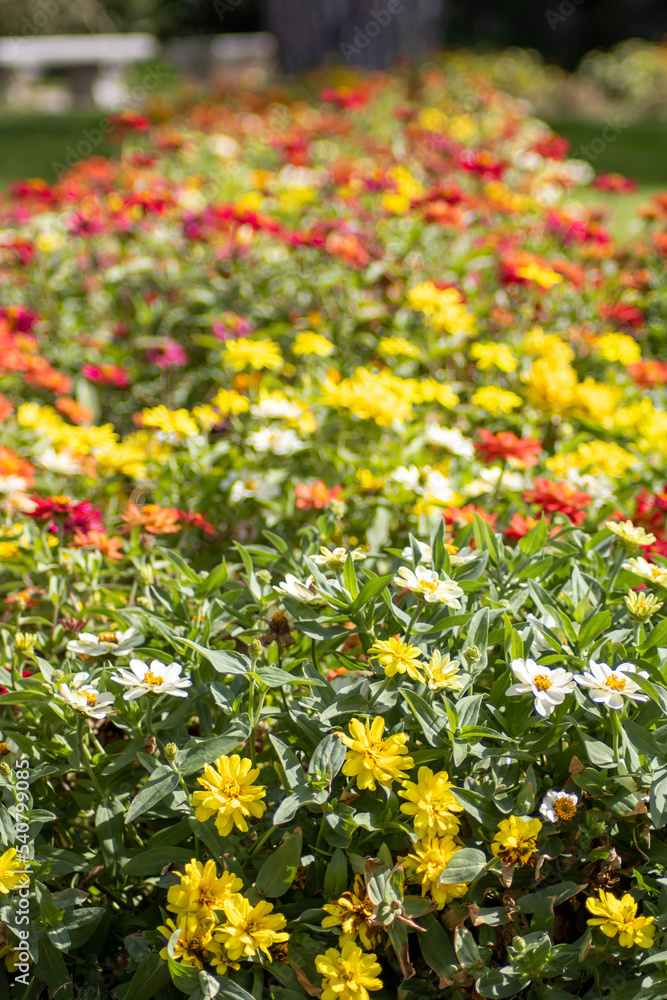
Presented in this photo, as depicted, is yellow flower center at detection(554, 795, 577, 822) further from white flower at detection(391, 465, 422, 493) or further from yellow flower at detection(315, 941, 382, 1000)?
white flower at detection(391, 465, 422, 493)

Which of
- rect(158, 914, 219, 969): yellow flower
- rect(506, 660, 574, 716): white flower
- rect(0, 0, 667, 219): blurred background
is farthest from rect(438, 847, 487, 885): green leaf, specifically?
rect(0, 0, 667, 219): blurred background

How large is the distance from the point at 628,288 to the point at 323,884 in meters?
2.53

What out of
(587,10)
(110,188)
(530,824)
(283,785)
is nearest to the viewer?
(530,824)

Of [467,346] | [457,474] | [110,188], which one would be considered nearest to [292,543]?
[457,474]

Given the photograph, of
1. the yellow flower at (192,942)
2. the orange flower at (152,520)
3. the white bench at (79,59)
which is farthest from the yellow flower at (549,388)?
the white bench at (79,59)

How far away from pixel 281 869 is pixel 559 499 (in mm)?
918

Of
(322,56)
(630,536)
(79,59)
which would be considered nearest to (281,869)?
(630,536)

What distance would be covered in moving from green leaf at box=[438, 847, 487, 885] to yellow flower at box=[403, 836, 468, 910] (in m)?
0.01

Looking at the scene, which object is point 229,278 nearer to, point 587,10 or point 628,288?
point 628,288

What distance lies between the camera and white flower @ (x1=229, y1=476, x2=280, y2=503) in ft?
6.51

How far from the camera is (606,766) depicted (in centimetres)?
129

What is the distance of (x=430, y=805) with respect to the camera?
48.4 inches

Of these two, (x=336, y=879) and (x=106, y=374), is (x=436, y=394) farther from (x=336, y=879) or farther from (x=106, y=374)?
(x=336, y=879)

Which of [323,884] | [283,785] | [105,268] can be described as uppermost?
[105,268]
